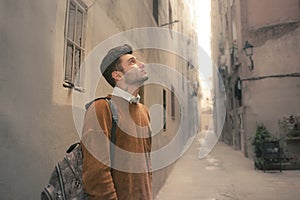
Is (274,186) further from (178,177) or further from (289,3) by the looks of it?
(289,3)

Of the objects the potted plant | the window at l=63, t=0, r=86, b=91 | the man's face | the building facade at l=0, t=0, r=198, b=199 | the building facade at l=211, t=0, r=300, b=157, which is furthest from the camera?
the building facade at l=211, t=0, r=300, b=157

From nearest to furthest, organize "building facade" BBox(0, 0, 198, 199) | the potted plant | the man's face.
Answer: "building facade" BBox(0, 0, 198, 199) → the man's face → the potted plant

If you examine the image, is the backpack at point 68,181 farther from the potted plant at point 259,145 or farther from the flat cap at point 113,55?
the potted plant at point 259,145

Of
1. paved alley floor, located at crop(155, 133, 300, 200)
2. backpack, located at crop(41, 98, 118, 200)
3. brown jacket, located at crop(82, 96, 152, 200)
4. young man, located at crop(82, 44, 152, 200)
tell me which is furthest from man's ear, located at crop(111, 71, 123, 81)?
paved alley floor, located at crop(155, 133, 300, 200)

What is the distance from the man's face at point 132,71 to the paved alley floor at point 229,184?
4541 millimetres

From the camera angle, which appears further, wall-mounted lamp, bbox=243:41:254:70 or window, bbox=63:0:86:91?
wall-mounted lamp, bbox=243:41:254:70

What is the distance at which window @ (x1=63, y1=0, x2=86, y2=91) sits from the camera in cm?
223

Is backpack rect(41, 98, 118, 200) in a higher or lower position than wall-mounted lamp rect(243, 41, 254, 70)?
lower

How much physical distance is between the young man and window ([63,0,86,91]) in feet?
2.18

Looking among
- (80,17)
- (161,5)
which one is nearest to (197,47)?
(161,5)

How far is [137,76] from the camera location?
5.49 ft

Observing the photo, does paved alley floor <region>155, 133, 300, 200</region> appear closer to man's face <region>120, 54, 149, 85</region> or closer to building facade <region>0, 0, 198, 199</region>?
building facade <region>0, 0, 198, 199</region>

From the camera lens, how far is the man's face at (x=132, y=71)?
5.44 ft

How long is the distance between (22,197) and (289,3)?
12.6 m
